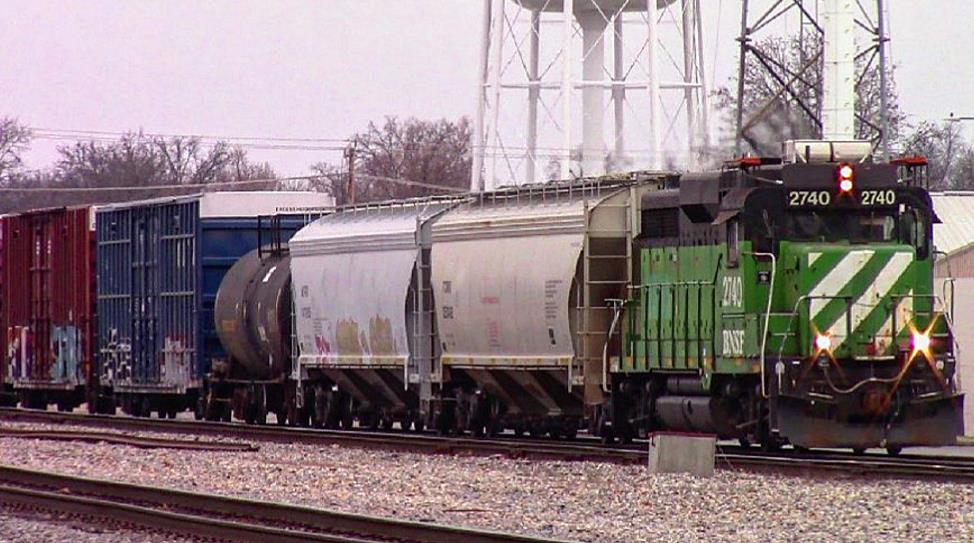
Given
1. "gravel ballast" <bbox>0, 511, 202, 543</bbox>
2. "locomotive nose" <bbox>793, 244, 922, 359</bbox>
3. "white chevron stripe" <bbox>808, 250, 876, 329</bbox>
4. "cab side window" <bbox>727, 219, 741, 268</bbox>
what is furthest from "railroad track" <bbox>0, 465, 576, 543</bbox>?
"white chevron stripe" <bbox>808, 250, 876, 329</bbox>

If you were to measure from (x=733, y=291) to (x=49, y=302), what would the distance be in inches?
831

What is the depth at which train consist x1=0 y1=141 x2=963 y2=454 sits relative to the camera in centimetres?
2150

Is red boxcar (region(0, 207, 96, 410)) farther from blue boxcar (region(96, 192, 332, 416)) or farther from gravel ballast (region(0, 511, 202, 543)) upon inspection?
gravel ballast (region(0, 511, 202, 543))

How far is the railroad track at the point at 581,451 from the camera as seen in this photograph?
66.8ft

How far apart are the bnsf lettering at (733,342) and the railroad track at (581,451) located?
1160 millimetres

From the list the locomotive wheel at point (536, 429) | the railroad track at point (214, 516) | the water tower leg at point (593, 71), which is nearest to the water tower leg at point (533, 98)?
the water tower leg at point (593, 71)

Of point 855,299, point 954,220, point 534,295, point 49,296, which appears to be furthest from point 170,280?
point 855,299

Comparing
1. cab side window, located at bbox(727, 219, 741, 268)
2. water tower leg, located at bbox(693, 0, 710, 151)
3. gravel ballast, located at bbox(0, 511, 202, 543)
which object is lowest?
gravel ballast, located at bbox(0, 511, 202, 543)

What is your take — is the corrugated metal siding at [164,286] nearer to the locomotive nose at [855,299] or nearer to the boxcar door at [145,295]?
the boxcar door at [145,295]

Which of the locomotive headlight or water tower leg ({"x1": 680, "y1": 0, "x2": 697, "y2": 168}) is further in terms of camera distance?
water tower leg ({"x1": 680, "y1": 0, "x2": 697, "y2": 168})

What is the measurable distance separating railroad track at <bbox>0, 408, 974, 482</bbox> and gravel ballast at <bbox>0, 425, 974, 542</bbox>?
511 millimetres

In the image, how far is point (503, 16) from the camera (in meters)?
47.3

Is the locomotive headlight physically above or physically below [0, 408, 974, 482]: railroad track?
above

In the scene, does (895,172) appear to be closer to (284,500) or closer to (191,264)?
(284,500)
